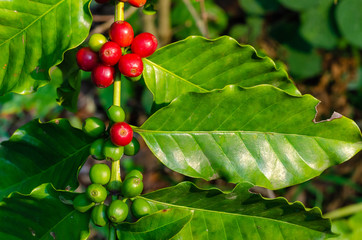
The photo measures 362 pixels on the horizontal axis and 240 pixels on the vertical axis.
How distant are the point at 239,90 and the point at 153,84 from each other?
34 cm

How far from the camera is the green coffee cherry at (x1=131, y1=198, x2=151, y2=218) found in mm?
1350

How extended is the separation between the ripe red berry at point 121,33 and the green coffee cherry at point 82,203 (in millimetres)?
543

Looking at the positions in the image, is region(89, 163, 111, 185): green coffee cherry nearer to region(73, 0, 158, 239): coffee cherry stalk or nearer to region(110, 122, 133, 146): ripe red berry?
region(73, 0, 158, 239): coffee cherry stalk

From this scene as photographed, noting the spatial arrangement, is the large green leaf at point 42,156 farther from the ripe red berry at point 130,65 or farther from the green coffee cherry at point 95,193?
the ripe red berry at point 130,65

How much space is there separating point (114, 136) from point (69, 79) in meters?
0.48

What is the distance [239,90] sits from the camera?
4.30ft

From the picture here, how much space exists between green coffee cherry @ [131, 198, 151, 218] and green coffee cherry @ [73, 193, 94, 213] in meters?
0.14

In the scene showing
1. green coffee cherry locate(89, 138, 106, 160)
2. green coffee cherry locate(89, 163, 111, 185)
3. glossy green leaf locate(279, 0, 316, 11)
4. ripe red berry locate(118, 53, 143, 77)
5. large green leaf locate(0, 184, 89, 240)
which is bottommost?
large green leaf locate(0, 184, 89, 240)

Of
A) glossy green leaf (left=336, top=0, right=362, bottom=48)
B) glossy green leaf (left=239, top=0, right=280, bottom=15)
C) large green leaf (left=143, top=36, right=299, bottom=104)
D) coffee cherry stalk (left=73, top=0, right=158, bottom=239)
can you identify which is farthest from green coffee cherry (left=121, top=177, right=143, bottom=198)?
glossy green leaf (left=239, top=0, right=280, bottom=15)

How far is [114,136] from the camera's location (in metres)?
1.33

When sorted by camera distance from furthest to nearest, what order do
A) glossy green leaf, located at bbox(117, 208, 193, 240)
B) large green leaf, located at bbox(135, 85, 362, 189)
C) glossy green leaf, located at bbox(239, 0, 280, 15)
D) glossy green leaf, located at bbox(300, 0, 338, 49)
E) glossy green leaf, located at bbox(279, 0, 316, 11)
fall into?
glossy green leaf, located at bbox(239, 0, 280, 15) → glossy green leaf, located at bbox(300, 0, 338, 49) → glossy green leaf, located at bbox(279, 0, 316, 11) → large green leaf, located at bbox(135, 85, 362, 189) → glossy green leaf, located at bbox(117, 208, 193, 240)

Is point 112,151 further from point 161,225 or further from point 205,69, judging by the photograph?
point 205,69

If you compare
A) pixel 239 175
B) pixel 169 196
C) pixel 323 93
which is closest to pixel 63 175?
pixel 169 196

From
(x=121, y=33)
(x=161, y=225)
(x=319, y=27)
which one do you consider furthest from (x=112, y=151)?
(x=319, y=27)
